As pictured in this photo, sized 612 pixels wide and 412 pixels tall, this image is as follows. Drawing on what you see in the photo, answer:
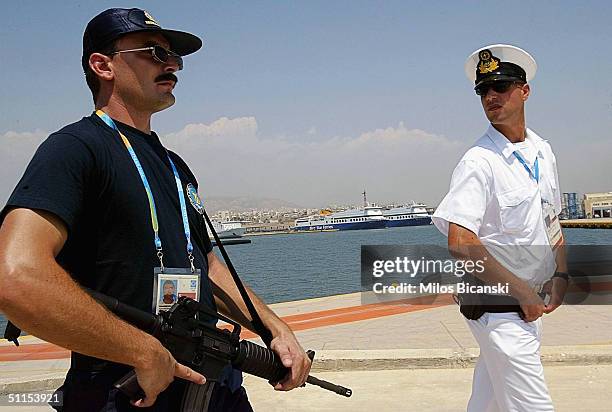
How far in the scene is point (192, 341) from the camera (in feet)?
6.52

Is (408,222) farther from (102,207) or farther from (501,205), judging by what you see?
(102,207)

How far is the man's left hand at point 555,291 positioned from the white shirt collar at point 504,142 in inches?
25.0

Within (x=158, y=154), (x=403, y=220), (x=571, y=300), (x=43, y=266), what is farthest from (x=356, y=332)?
(x=403, y=220)

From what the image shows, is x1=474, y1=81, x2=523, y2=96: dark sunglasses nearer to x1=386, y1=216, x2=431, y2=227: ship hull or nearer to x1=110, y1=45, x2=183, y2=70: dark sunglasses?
x1=110, y1=45, x2=183, y2=70: dark sunglasses

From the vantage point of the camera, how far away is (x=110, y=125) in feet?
6.95

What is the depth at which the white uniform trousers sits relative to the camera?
296cm

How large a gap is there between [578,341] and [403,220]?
119 meters

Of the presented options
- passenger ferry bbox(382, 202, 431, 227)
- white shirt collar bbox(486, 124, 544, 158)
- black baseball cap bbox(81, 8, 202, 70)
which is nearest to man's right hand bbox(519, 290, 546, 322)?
white shirt collar bbox(486, 124, 544, 158)

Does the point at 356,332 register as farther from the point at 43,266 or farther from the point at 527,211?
the point at 43,266

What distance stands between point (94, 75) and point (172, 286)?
77 cm

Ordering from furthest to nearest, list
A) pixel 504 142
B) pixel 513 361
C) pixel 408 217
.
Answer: pixel 408 217 → pixel 504 142 → pixel 513 361

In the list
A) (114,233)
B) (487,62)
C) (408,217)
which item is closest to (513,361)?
(487,62)

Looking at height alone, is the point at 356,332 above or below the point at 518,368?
below

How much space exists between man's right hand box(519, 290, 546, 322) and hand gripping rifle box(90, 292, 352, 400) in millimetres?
1342
